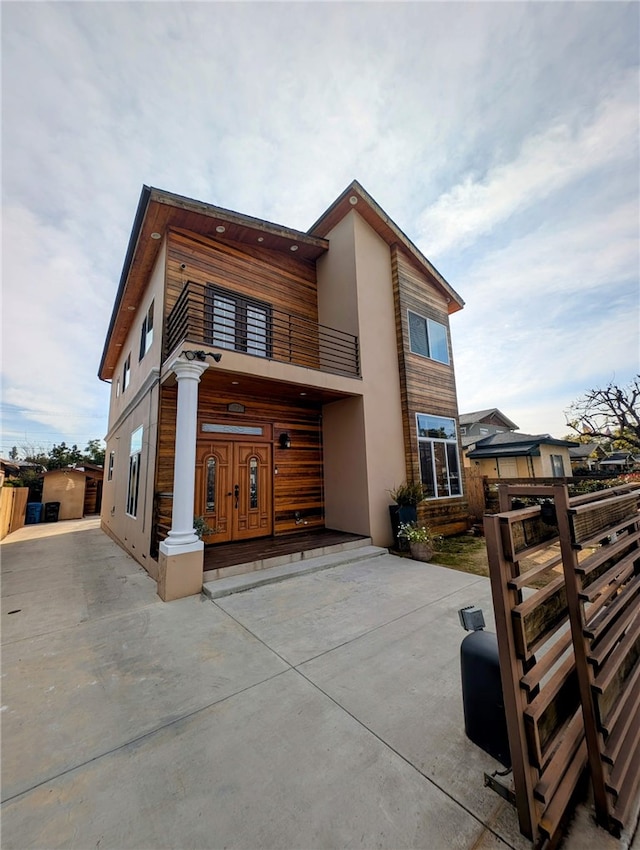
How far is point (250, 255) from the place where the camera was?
7289 millimetres

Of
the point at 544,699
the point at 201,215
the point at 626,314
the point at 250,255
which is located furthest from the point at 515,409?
the point at 544,699

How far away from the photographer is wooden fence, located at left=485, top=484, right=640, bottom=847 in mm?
1314

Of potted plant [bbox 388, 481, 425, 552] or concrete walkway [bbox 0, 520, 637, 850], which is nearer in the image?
concrete walkway [bbox 0, 520, 637, 850]

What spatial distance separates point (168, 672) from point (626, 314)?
1642 cm

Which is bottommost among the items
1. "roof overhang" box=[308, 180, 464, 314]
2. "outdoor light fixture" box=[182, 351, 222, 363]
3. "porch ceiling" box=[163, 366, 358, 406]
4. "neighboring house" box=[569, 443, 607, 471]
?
"neighboring house" box=[569, 443, 607, 471]

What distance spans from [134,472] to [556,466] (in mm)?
17109

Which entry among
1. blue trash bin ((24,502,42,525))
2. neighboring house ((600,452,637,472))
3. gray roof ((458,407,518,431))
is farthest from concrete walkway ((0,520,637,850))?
gray roof ((458,407,518,431))

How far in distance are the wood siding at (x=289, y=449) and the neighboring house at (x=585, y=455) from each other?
19100 mm

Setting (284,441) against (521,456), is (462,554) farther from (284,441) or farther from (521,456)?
(521,456)

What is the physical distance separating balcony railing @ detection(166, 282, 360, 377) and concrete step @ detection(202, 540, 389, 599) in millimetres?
3584

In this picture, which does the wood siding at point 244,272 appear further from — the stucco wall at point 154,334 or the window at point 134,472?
the window at point 134,472

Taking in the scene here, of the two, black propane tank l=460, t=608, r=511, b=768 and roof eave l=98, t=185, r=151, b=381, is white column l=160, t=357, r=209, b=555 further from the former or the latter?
black propane tank l=460, t=608, r=511, b=768

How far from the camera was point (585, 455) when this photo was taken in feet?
67.0

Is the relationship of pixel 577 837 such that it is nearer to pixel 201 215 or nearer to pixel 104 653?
pixel 104 653
